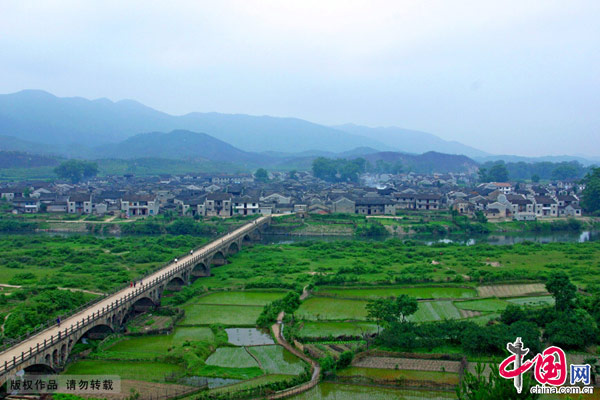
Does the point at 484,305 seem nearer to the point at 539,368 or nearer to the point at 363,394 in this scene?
the point at 363,394

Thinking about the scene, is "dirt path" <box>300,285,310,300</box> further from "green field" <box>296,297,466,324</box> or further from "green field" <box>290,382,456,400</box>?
"green field" <box>290,382,456,400</box>

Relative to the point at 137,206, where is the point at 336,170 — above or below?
above

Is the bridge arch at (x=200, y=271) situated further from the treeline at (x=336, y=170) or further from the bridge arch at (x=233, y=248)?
the treeline at (x=336, y=170)

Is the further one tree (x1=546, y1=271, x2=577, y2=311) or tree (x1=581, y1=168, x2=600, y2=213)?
tree (x1=581, y1=168, x2=600, y2=213)

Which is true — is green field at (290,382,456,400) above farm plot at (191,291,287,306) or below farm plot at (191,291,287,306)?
below

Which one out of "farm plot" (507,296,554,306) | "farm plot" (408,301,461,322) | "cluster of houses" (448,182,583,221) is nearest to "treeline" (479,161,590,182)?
"cluster of houses" (448,182,583,221)

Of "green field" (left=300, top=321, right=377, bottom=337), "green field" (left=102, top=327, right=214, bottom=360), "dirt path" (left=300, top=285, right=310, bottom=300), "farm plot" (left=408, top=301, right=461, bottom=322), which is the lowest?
"green field" (left=102, top=327, right=214, bottom=360)

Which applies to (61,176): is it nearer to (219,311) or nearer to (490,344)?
(219,311)

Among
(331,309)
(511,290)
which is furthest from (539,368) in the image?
(511,290)
